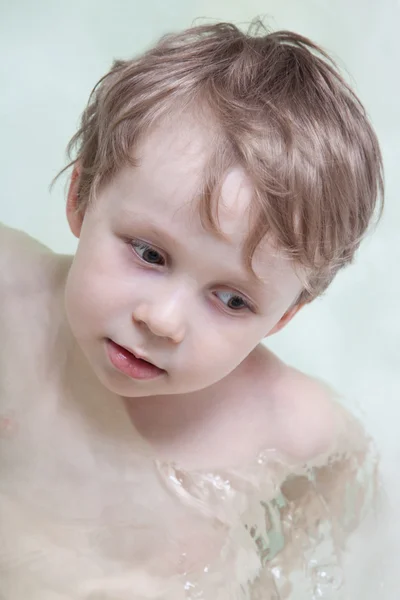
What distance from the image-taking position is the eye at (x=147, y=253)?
75cm

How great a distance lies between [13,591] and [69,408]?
220 millimetres

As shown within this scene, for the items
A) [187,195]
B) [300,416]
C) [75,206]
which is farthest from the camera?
[300,416]

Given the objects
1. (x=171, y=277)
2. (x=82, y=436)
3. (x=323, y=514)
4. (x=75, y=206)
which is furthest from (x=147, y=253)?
(x=323, y=514)

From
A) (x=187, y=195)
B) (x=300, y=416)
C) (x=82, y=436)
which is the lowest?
(x=82, y=436)

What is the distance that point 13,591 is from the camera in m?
0.85

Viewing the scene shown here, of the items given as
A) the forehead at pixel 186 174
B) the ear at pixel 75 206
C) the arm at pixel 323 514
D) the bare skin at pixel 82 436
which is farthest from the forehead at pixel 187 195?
the arm at pixel 323 514

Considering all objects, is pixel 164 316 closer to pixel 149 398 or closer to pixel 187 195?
pixel 187 195

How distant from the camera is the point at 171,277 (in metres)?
0.74

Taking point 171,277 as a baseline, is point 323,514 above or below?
below

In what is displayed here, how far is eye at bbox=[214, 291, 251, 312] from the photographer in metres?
0.76

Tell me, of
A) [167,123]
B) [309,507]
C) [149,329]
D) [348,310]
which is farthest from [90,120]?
[348,310]

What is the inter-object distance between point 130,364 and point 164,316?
0.30ft

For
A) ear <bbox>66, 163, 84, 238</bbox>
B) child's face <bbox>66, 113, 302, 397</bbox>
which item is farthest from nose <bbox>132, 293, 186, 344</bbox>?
ear <bbox>66, 163, 84, 238</bbox>

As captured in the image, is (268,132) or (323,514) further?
(323,514)
